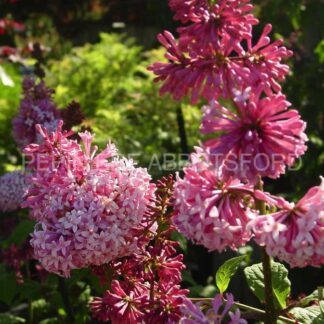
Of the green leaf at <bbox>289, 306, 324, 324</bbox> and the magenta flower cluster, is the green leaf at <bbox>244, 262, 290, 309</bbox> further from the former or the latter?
the magenta flower cluster

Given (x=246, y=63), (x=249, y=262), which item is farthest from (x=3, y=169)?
(x=246, y=63)

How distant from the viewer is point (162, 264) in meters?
1.69

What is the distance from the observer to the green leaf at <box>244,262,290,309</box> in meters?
1.75

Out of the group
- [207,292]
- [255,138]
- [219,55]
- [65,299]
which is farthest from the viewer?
[207,292]

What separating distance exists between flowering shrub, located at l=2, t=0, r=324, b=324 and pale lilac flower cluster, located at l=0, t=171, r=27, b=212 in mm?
1219

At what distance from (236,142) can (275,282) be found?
0.66m

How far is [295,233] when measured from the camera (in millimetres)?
1290

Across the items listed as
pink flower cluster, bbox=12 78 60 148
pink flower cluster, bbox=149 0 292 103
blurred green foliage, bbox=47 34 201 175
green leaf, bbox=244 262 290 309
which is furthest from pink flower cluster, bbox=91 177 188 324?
blurred green foliage, bbox=47 34 201 175

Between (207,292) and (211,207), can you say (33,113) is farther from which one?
(211,207)

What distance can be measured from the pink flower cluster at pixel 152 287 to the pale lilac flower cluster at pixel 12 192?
4.58ft

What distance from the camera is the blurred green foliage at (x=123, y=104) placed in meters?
4.45

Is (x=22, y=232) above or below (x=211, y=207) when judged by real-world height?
below

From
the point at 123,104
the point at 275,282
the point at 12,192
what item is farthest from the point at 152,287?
the point at 123,104

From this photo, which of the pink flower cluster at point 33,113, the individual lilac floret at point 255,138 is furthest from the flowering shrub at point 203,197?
the pink flower cluster at point 33,113
